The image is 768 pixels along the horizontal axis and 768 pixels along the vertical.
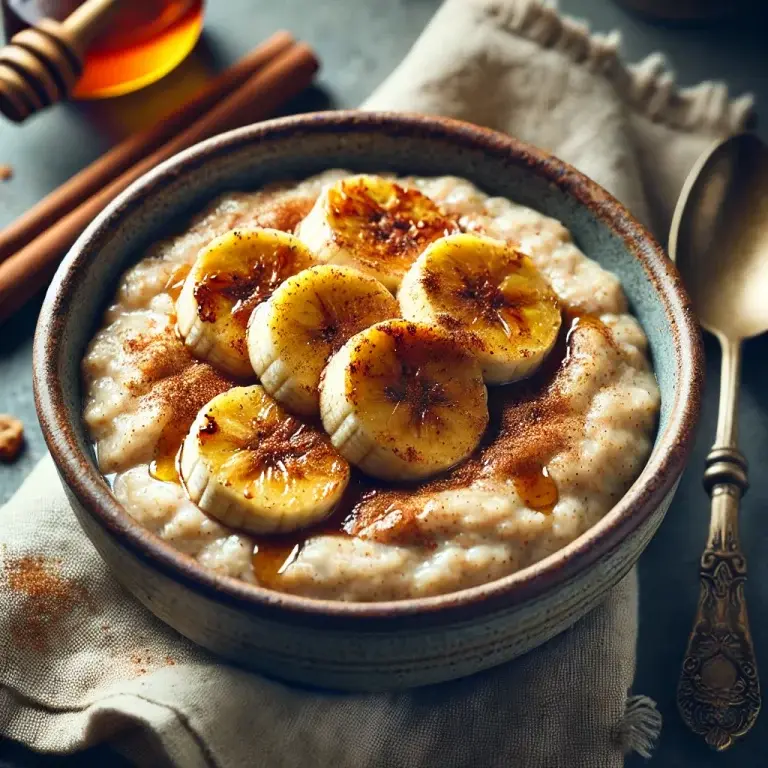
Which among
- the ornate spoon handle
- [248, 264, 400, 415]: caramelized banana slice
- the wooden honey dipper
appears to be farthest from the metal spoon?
the wooden honey dipper

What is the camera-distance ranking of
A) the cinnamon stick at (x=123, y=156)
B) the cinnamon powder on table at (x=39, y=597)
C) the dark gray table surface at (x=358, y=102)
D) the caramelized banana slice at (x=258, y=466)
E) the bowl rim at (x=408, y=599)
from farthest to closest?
the cinnamon stick at (x=123, y=156)
the dark gray table surface at (x=358, y=102)
the cinnamon powder on table at (x=39, y=597)
the caramelized banana slice at (x=258, y=466)
the bowl rim at (x=408, y=599)

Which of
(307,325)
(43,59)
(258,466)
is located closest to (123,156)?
(43,59)

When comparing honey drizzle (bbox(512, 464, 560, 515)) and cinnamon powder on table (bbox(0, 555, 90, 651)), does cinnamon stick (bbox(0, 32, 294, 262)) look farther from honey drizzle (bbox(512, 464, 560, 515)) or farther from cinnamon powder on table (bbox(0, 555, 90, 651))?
honey drizzle (bbox(512, 464, 560, 515))

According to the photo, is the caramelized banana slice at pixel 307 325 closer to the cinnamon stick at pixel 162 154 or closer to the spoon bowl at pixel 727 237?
the cinnamon stick at pixel 162 154

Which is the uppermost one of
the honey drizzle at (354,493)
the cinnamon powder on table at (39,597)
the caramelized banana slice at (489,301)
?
the caramelized banana slice at (489,301)

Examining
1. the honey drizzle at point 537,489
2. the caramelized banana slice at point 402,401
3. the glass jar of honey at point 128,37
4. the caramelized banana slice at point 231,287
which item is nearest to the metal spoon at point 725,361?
the honey drizzle at point 537,489
